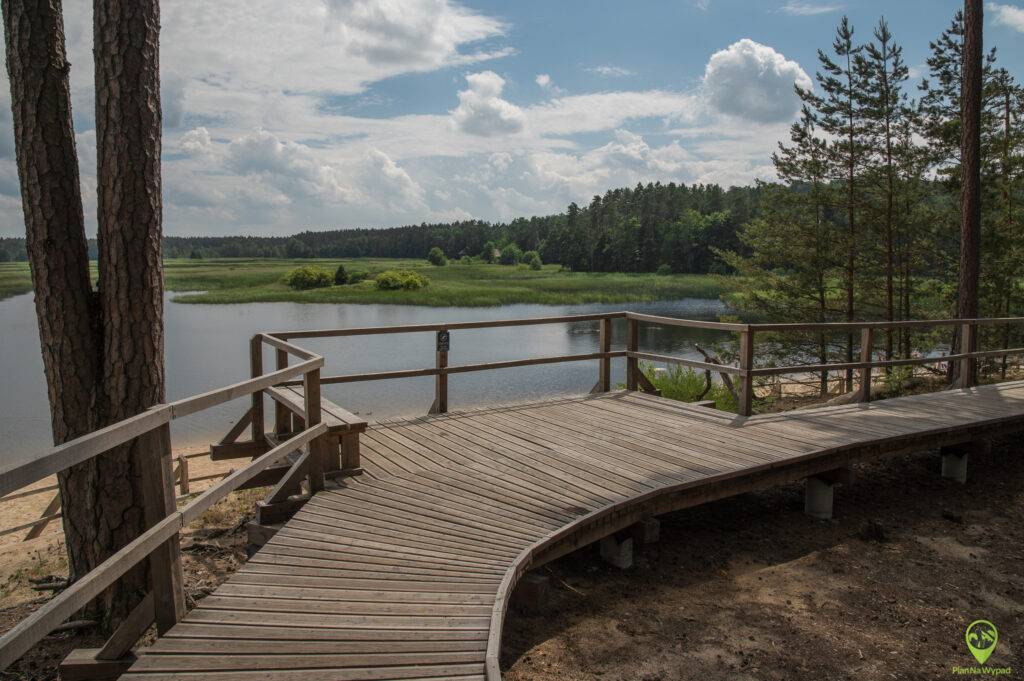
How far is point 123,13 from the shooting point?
13.3ft

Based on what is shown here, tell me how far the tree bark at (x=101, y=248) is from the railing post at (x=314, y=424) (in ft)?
2.99

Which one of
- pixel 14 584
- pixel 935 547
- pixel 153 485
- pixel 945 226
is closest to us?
pixel 153 485

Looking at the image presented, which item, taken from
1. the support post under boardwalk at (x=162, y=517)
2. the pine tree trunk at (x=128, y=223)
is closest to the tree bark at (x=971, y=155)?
the pine tree trunk at (x=128, y=223)

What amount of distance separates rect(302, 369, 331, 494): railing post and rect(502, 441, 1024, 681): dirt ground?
1644mm

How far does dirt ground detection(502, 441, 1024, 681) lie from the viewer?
382cm

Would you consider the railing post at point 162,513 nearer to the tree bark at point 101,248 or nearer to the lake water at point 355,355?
the tree bark at point 101,248

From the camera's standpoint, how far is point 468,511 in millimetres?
4582

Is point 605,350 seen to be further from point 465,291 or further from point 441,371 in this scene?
point 465,291

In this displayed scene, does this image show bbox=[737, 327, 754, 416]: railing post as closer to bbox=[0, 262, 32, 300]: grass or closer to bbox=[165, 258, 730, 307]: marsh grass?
bbox=[165, 258, 730, 307]: marsh grass

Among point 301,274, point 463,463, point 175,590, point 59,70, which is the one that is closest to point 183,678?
point 175,590

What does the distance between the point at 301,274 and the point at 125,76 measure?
5640 cm

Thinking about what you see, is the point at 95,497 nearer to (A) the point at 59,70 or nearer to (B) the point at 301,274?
(A) the point at 59,70

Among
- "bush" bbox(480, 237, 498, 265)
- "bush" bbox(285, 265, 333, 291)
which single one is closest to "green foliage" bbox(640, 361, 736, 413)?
"bush" bbox(285, 265, 333, 291)

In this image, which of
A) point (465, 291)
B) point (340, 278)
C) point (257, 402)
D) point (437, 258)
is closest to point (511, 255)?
point (437, 258)
